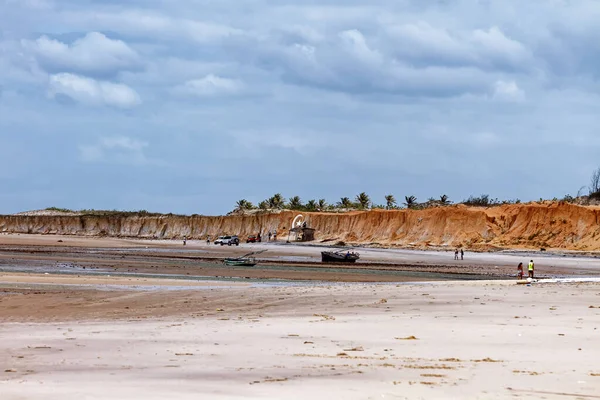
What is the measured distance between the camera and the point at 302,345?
582 inches

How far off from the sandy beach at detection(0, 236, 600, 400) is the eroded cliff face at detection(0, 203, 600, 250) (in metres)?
59.7

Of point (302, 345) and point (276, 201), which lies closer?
point (302, 345)

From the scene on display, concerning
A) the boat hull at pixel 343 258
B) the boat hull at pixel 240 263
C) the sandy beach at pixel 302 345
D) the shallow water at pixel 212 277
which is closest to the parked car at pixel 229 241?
the boat hull at pixel 343 258

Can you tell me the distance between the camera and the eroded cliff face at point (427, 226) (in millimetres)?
84688

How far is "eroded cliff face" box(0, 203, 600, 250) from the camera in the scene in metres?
84.7

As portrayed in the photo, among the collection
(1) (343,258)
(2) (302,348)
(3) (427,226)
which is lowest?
(2) (302,348)

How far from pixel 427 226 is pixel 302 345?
8745cm

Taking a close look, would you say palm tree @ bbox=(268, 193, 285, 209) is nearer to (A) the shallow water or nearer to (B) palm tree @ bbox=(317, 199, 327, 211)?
(B) palm tree @ bbox=(317, 199, 327, 211)

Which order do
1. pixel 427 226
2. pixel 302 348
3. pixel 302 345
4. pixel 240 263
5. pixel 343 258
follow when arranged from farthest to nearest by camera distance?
pixel 427 226, pixel 343 258, pixel 240 263, pixel 302 345, pixel 302 348

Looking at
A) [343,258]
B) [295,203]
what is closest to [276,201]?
[295,203]

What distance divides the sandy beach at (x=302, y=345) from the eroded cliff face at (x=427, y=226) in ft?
196

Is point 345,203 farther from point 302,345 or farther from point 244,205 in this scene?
point 302,345

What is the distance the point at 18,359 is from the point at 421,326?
779cm

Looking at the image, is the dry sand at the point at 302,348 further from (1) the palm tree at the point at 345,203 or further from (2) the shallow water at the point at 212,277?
(1) the palm tree at the point at 345,203
